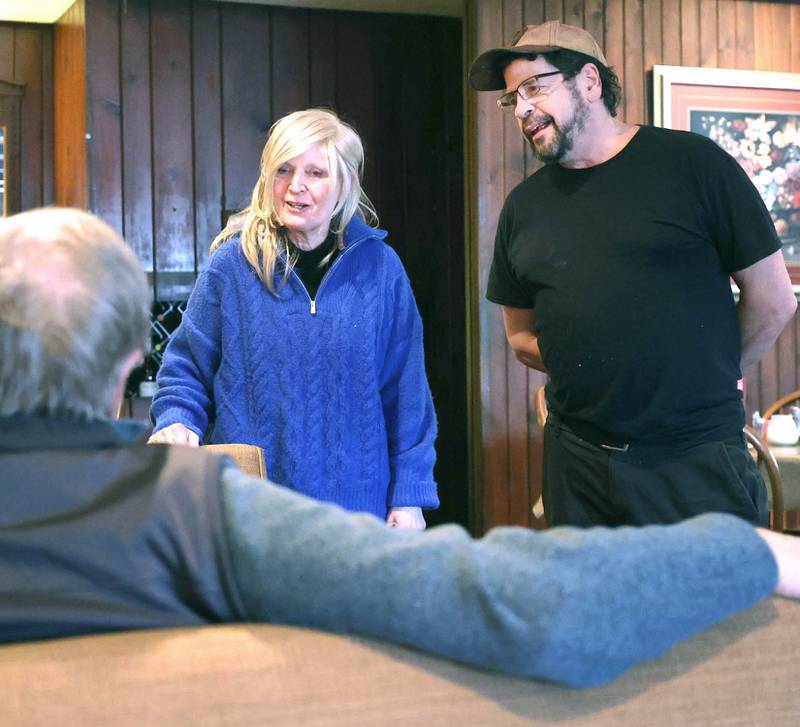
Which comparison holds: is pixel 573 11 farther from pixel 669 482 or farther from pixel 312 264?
pixel 669 482

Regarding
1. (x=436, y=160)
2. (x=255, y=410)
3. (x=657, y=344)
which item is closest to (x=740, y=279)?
Result: (x=657, y=344)

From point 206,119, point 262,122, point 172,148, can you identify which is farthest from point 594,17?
point 172,148

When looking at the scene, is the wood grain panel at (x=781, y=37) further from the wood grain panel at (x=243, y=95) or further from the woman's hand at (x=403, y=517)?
the woman's hand at (x=403, y=517)

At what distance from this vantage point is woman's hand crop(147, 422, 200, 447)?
6.27 ft

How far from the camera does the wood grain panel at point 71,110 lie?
466 cm

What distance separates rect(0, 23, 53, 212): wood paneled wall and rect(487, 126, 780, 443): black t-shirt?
3.84 meters

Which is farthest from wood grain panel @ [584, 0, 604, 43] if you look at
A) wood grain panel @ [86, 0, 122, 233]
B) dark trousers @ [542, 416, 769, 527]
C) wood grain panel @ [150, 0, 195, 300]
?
dark trousers @ [542, 416, 769, 527]

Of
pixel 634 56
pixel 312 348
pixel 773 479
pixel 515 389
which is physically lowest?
pixel 773 479

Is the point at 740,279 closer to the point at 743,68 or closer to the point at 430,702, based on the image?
the point at 430,702

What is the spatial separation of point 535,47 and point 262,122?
3.01m

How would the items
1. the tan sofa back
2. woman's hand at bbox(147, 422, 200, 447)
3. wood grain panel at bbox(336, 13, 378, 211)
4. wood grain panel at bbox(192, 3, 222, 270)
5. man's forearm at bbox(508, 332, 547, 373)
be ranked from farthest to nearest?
wood grain panel at bbox(336, 13, 378, 211)
wood grain panel at bbox(192, 3, 222, 270)
man's forearm at bbox(508, 332, 547, 373)
woman's hand at bbox(147, 422, 200, 447)
the tan sofa back

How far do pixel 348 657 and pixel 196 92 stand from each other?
14.6 ft

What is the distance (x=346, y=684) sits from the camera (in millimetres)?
768

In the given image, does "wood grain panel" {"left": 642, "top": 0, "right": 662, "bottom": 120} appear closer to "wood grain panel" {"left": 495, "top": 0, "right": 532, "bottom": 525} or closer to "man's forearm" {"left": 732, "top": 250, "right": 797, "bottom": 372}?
"wood grain panel" {"left": 495, "top": 0, "right": 532, "bottom": 525}
